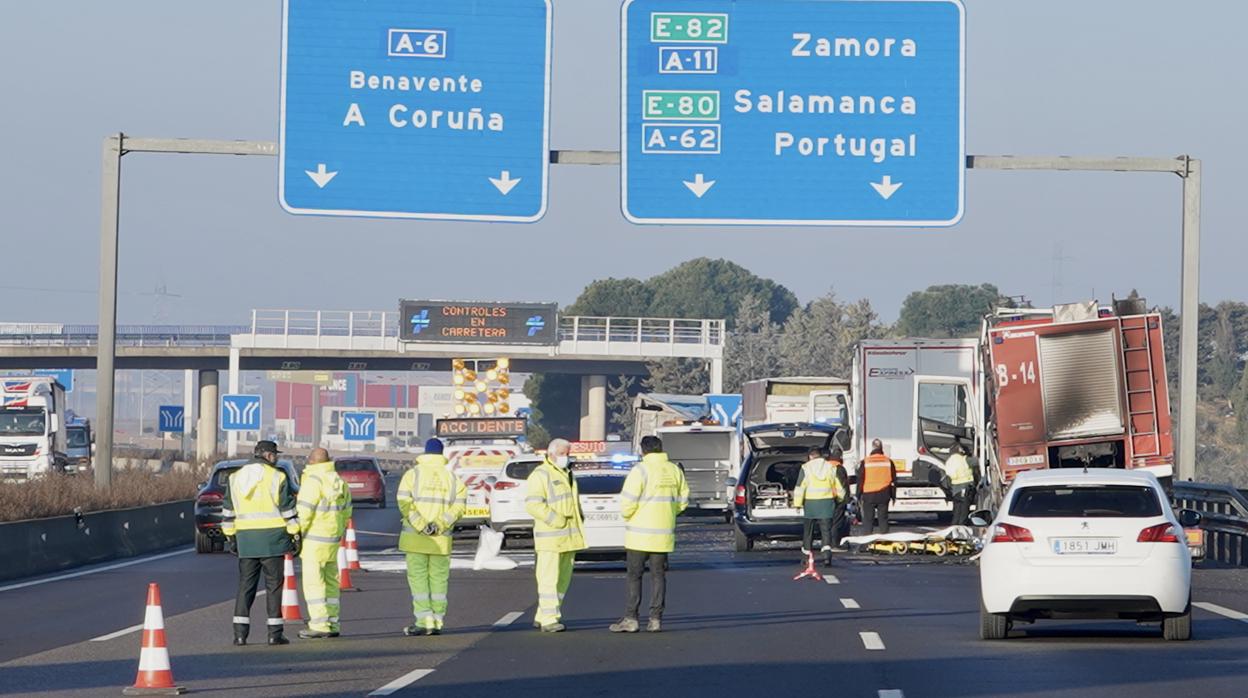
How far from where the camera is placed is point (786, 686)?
14039mm

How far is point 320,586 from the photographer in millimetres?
17719

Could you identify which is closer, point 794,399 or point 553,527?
point 553,527

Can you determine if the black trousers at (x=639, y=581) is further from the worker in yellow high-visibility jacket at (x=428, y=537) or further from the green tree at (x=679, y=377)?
the green tree at (x=679, y=377)

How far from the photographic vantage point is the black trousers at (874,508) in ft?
107

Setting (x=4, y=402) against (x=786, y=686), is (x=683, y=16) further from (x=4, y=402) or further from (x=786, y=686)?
(x=4, y=402)

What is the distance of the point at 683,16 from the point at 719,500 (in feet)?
78.8

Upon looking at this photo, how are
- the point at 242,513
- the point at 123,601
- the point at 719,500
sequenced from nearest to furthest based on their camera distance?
the point at 242,513
the point at 123,601
the point at 719,500

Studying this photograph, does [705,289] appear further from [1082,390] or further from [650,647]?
[650,647]

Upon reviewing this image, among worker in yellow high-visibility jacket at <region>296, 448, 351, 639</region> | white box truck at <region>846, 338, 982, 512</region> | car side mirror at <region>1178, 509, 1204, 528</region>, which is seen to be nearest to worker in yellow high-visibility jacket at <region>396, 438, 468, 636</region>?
worker in yellow high-visibility jacket at <region>296, 448, 351, 639</region>

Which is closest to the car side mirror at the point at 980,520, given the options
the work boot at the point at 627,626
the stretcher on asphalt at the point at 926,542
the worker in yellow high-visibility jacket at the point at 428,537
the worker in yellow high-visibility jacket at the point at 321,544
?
the work boot at the point at 627,626

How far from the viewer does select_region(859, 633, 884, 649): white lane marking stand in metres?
17.0

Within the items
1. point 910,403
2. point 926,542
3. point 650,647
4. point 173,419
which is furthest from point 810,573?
point 173,419

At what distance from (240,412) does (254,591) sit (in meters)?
39.9

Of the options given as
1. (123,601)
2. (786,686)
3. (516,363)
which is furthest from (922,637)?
(516,363)
